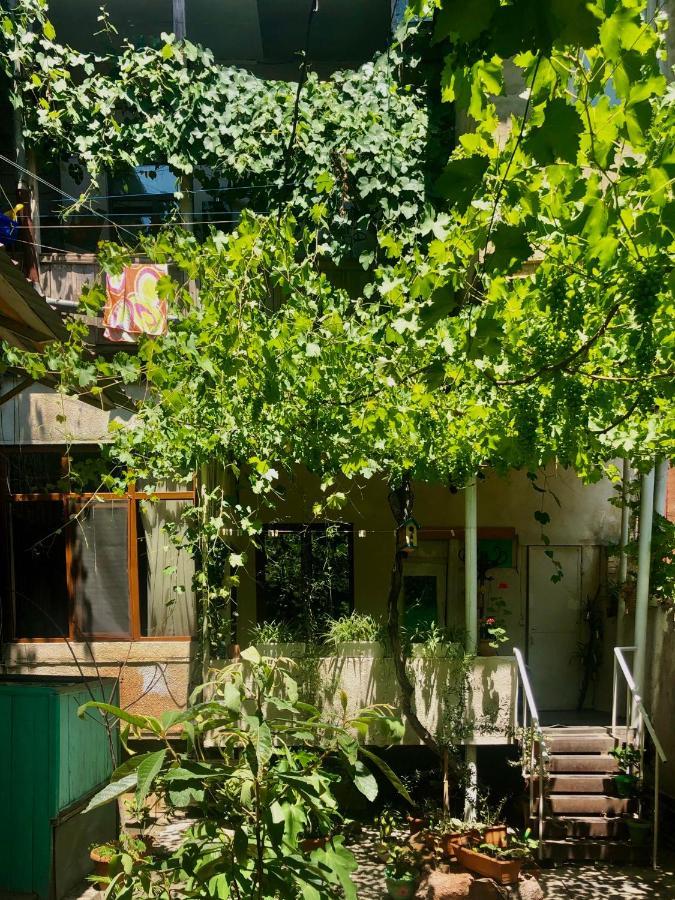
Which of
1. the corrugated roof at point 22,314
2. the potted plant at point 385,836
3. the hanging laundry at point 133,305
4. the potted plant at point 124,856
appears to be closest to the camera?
the potted plant at point 124,856

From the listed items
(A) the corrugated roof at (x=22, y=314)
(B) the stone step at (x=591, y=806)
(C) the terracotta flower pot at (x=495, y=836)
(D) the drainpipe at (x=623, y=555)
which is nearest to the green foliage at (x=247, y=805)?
(A) the corrugated roof at (x=22, y=314)

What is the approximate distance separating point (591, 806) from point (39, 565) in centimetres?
633

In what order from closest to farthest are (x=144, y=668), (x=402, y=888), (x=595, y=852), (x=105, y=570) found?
(x=402, y=888) < (x=595, y=852) < (x=144, y=668) < (x=105, y=570)

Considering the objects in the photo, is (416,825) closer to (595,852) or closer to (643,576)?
(595,852)

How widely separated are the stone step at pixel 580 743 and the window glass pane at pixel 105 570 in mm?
4720

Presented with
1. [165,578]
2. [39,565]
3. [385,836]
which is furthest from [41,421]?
[385,836]

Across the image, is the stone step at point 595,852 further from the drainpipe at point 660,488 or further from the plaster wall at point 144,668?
the plaster wall at point 144,668

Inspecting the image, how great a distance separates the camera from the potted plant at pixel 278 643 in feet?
28.4

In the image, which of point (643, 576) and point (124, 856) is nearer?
point (124, 856)

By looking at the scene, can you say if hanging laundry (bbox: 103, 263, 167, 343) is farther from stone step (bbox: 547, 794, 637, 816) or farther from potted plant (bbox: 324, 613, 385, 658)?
stone step (bbox: 547, 794, 637, 816)

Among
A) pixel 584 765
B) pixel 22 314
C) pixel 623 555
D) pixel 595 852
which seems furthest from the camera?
pixel 623 555

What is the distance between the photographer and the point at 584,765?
8367 millimetres

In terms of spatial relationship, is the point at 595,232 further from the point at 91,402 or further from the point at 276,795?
the point at 91,402

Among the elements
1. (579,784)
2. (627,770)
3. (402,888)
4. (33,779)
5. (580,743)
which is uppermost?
(33,779)
